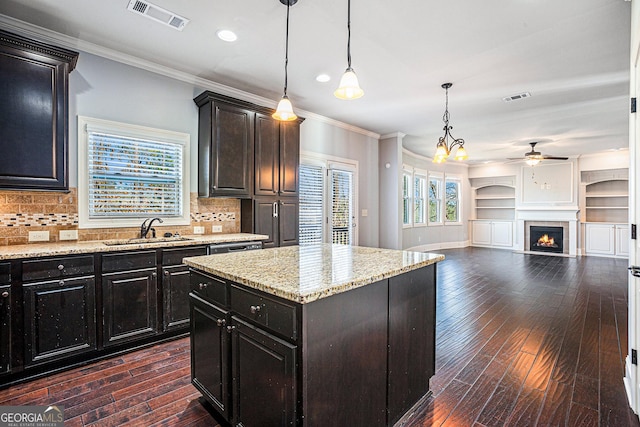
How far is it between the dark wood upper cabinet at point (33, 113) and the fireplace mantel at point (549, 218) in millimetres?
10777

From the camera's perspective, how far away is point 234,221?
13.9 ft

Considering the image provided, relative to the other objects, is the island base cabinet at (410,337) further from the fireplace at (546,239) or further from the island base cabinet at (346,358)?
the fireplace at (546,239)

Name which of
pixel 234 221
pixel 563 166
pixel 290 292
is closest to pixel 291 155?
pixel 234 221

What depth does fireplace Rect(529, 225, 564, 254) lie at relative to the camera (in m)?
9.06

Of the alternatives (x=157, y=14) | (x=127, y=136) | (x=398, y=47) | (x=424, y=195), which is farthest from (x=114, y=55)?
(x=424, y=195)

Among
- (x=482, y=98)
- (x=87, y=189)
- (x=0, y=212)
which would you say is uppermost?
(x=482, y=98)

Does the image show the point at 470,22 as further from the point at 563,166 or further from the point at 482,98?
the point at 563,166

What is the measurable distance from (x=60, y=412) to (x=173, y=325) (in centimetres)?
114

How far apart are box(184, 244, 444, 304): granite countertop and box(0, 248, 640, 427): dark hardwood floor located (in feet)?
3.14

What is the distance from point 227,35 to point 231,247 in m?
2.08

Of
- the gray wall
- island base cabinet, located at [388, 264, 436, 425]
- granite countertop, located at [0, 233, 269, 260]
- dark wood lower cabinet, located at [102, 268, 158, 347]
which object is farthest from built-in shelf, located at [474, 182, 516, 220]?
dark wood lower cabinet, located at [102, 268, 158, 347]

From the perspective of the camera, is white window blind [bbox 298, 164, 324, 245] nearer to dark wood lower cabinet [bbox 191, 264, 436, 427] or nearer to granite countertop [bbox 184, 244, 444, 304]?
granite countertop [bbox 184, 244, 444, 304]

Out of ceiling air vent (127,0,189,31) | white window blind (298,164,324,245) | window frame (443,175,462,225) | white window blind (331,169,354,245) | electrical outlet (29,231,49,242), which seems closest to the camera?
ceiling air vent (127,0,189,31)

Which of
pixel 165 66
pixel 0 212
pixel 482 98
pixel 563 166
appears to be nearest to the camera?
pixel 0 212
